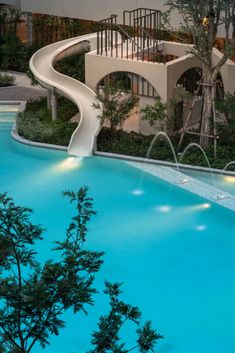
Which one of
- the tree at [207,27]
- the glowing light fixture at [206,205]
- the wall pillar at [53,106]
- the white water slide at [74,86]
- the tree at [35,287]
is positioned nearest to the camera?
the tree at [35,287]

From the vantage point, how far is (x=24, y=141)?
21.2 metres

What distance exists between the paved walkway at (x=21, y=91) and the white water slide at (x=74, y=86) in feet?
6.16

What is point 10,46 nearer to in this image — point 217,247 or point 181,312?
point 217,247

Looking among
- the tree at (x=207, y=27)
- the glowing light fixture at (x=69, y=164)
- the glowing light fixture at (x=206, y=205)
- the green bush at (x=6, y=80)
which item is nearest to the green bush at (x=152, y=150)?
the glowing light fixture at (x=69, y=164)

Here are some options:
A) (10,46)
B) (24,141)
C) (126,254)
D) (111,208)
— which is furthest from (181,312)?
(10,46)

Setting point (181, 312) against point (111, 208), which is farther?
point (111, 208)

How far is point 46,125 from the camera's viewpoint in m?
21.8

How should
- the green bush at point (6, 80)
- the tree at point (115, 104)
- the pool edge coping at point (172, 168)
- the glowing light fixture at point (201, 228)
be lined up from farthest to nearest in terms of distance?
the green bush at point (6, 80)
the tree at point (115, 104)
the pool edge coping at point (172, 168)
the glowing light fixture at point (201, 228)

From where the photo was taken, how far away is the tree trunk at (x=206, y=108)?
19214 millimetres

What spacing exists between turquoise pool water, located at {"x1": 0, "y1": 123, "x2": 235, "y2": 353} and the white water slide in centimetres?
52

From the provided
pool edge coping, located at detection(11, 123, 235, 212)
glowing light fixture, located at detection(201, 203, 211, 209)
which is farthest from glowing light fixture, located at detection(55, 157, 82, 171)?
glowing light fixture, located at detection(201, 203, 211, 209)

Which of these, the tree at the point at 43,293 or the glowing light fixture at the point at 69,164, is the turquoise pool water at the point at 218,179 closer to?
the glowing light fixture at the point at 69,164

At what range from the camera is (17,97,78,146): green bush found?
2116cm

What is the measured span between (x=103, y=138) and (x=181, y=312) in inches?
340
